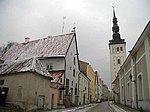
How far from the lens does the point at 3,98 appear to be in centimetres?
2044

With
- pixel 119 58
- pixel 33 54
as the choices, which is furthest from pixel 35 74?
pixel 119 58

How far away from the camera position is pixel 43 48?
3300cm

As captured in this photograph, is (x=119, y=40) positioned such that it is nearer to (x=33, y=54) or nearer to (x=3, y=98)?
(x=33, y=54)

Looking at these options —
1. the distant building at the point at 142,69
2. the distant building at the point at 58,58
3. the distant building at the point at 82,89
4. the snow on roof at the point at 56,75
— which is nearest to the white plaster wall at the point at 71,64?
the distant building at the point at 58,58

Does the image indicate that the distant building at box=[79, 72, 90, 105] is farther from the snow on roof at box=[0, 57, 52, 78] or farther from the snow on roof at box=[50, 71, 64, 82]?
the snow on roof at box=[0, 57, 52, 78]

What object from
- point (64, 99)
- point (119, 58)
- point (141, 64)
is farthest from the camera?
point (119, 58)

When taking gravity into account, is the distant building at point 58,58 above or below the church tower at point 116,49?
below

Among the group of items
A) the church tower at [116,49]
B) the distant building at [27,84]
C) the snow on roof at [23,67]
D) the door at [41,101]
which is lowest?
the door at [41,101]

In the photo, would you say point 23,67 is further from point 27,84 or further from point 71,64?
point 71,64

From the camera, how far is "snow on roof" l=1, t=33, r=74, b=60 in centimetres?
3152

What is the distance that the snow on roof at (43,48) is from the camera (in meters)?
31.5

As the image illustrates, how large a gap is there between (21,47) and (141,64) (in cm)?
2374

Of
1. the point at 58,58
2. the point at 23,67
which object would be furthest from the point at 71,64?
the point at 23,67

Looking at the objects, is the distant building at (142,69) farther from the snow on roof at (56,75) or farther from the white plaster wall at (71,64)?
the white plaster wall at (71,64)
